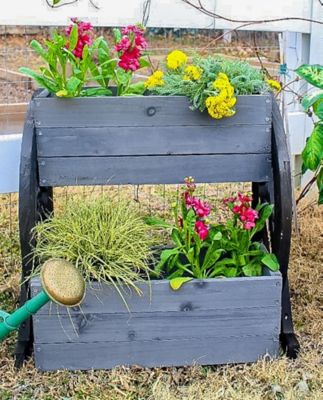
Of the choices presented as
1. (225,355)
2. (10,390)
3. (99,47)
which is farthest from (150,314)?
(99,47)

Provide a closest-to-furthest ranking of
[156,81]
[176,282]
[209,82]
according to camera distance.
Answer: [176,282] → [209,82] → [156,81]

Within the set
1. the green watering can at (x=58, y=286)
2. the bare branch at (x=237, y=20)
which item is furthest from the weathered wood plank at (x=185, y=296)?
the bare branch at (x=237, y=20)

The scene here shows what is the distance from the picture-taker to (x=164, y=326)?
7.29 feet

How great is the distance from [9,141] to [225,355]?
128 centimetres

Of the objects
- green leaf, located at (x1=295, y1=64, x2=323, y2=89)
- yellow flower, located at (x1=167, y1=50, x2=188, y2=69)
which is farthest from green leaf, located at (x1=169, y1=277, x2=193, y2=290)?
green leaf, located at (x1=295, y1=64, x2=323, y2=89)

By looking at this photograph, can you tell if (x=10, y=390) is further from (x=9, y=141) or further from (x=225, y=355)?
(x=9, y=141)

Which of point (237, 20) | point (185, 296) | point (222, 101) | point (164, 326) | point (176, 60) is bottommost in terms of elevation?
point (164, 326)

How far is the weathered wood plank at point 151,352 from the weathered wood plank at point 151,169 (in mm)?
550

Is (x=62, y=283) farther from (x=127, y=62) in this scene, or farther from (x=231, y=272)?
(x=127, y=62)

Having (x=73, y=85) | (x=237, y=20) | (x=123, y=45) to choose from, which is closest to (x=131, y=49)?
(x=123, y=45)

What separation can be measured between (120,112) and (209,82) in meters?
0.32

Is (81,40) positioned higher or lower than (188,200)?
higher

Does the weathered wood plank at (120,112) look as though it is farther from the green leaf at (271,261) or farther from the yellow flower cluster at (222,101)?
the green leaf at (271,261)

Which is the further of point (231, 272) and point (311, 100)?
point (311, 100)
